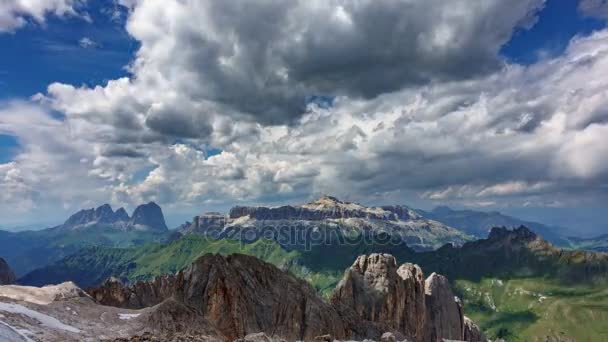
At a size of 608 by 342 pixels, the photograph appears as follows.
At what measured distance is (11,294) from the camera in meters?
56.9

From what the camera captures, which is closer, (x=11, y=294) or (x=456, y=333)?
(x=11, y=294)

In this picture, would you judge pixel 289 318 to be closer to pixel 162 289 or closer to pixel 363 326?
pixel 363 326

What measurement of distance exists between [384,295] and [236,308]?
75.9m

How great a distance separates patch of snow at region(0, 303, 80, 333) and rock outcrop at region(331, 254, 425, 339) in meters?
127

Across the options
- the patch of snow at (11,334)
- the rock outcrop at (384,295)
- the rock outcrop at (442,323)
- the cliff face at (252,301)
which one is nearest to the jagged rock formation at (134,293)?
the cliff face at (252,301)

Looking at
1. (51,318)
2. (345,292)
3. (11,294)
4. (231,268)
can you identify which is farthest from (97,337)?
(345,292)

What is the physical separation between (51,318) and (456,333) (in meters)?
177

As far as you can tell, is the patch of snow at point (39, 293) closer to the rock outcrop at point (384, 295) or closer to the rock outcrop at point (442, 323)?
the rock outcrop at point (384, 295)

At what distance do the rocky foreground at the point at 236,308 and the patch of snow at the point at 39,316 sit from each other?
16cm

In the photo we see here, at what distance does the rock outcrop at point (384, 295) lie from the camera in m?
170

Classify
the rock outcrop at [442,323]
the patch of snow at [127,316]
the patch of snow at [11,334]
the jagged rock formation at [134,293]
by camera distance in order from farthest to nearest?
the rock outcrop at [442,323] < the jagged rock formation at [134,293] < the patch of snow at [127,316] < the patch of snow at [11,334]

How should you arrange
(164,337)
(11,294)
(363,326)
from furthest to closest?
(363,326)
(11,294)
(164,337)

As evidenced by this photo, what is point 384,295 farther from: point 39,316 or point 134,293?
point 39,316

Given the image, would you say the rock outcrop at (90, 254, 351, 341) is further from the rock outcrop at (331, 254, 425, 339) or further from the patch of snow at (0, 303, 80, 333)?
the patch of snow at (0, 303, 80, 333)
